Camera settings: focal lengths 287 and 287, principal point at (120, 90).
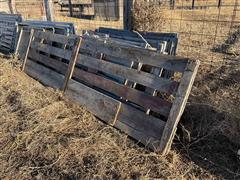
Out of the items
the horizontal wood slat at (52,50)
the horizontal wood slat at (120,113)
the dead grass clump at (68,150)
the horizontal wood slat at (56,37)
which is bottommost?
the dead grass clump at (68,150)

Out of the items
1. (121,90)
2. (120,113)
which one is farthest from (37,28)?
(120,113)

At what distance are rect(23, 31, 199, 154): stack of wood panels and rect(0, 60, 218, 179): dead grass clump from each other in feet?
0.51

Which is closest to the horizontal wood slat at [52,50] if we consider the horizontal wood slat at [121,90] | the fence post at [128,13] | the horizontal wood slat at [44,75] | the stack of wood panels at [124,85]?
the stack of wood panels at [124,85]

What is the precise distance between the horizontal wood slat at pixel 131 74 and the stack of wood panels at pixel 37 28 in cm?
127

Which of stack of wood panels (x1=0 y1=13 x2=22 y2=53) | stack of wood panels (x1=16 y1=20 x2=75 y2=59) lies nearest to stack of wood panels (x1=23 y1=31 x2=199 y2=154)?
stack of wood panels (x1=16 y1=20 x2=75 y2=59)

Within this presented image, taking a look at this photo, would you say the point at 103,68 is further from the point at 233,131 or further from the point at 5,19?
the point at 5,19

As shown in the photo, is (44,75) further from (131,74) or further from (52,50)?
(131,74)

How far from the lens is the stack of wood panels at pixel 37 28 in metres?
5.31

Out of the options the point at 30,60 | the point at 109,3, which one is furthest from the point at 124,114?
the point at 109,3

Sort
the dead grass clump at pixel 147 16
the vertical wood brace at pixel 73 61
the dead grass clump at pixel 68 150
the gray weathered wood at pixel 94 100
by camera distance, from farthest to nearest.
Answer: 1. the dead grass clump at pixel 147 16
2. the vertical wood brace at pixel 73 61
3. the gray weathered wood at pixel 94 100
4. the dead grass clump at pixel 68 150

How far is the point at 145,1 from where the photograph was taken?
604cm

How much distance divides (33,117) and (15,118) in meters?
0.26

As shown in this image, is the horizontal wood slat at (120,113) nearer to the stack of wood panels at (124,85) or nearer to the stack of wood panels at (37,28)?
the stack of wood panels at (124,85)

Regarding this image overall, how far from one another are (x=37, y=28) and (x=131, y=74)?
3.03 m
